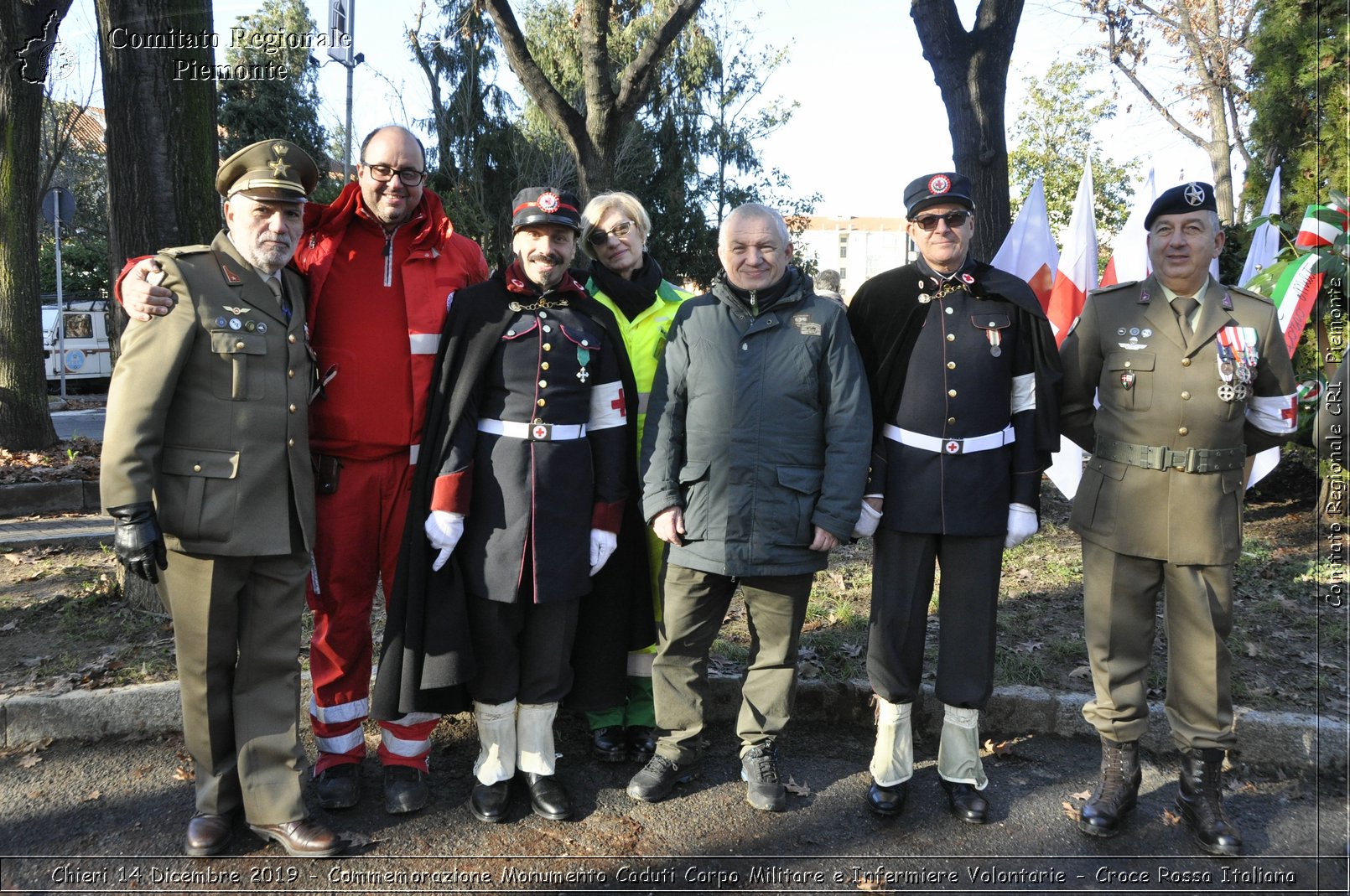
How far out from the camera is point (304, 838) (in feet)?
10.7

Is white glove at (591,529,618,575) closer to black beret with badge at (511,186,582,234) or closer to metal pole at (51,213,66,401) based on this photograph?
black beret with badge at (511,186,582,234)

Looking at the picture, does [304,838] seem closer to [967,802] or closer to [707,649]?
[707,649]

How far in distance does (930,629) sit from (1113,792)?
175 cm

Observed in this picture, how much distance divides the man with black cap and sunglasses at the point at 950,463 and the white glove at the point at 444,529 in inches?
60.4

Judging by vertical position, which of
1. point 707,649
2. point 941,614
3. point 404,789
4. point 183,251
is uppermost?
point 183,251

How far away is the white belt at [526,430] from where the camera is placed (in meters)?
3.57

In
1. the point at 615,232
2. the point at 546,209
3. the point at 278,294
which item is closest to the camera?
the point at 278,294

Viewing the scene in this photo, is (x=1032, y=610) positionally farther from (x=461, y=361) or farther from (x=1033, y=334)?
(x=461, y=361)

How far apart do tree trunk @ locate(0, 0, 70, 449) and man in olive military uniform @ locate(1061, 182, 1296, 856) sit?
34.2 ft

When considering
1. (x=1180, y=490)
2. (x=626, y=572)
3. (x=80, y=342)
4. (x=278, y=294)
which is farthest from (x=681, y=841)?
(x=80, y=342)

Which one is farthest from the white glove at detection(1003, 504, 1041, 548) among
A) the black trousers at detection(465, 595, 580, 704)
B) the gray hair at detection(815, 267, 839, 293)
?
the gray hair at detection(815, 267, 839, 293)

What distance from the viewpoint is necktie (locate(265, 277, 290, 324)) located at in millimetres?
3430

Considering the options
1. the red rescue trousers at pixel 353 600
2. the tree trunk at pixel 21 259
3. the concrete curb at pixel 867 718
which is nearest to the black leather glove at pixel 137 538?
the red rescue trousers at pixel 353 600

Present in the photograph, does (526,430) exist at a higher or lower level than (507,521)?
higher
